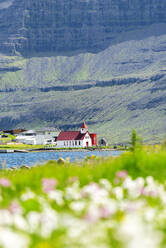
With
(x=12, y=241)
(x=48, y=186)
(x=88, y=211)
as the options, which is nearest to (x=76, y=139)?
(x=48, y=186)

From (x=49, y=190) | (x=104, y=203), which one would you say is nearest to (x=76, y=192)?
(x=49, y=190)

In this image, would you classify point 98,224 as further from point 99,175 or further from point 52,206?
point 99,175

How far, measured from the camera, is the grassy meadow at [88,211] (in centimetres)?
577

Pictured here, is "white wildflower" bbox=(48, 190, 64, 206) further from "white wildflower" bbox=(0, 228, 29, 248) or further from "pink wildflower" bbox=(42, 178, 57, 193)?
"white wildflower" bbox=(0, 228, 29, 248)

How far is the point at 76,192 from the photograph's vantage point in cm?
941

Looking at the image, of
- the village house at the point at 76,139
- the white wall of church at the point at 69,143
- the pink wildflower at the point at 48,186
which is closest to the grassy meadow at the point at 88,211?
the pink wildflower at the point at 48,186

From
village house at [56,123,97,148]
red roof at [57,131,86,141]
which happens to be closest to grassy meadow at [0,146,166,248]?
village house at [56,123,97,148]

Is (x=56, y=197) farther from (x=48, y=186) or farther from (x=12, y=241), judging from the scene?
(x=12, y=241)

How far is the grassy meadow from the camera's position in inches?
227

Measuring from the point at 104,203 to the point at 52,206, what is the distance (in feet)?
3.64

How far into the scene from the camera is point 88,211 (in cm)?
714

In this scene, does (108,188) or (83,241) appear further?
(108,188)

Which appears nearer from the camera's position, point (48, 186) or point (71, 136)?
point (48, 186)

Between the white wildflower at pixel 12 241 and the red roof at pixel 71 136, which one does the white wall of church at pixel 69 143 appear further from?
the white wildflower at pixel 12 241
